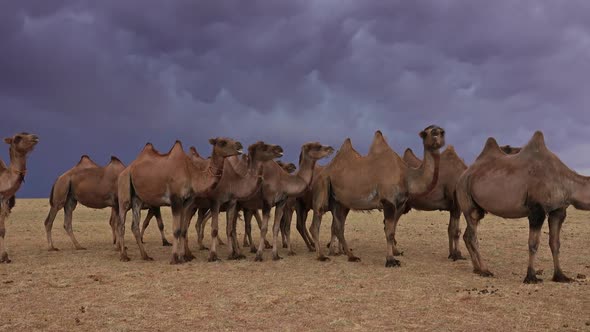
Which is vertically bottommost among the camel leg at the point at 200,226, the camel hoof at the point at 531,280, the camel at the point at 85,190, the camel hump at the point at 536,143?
A: the camel hoof at the point at 531,280

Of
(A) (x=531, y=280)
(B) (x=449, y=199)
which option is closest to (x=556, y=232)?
(A) (x=531, y=280)

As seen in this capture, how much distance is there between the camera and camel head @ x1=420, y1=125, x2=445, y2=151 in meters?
12.4

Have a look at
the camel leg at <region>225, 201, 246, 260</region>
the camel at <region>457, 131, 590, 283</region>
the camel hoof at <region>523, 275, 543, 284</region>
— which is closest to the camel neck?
the camel at <region>457, 131, 590, 283</region>

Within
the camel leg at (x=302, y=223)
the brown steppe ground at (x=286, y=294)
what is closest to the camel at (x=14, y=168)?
the brown steppe ground at (x=286, y=294)

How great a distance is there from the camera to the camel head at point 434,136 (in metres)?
12.4

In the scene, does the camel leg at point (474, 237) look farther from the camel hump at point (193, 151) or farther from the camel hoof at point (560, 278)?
the camel hump at point (193, 151)

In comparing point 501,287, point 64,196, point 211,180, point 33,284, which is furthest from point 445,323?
point 64,196

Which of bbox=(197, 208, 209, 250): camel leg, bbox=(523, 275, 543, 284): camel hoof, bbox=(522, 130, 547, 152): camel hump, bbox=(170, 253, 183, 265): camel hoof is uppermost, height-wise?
bbox=(522, 130, 547, 152): camel hump

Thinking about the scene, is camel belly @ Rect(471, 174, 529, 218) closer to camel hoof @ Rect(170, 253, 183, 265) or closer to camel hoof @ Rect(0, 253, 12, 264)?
camel hoof @ Rect(170, 253, 183, 265)

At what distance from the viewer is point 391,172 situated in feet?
43.5

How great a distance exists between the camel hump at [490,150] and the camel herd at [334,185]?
0.02 m

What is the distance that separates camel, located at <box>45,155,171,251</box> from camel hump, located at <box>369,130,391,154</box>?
23.7 ft

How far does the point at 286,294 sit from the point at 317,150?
17.8 feet

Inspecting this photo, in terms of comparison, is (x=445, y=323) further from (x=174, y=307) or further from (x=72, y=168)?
(x=72, y=168)
